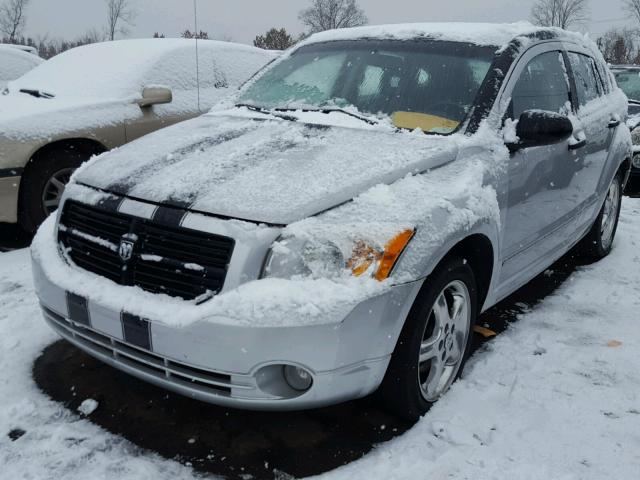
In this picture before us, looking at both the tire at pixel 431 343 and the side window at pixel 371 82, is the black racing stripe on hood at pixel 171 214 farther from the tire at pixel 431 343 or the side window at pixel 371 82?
the side window at pixel 371 82

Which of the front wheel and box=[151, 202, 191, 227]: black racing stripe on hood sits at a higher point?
box=[151, 202, 191, 227]: black racing stripe on hood

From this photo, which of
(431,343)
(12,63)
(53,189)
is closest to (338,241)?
(431,343)

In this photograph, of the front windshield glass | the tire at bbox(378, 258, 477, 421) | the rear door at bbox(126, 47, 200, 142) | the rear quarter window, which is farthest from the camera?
the rear door at bbox(126, 47, 200, 142)

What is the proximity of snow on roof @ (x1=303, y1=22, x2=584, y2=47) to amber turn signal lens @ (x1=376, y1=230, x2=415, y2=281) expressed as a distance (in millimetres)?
1528

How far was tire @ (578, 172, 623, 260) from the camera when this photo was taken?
4668 millimetres

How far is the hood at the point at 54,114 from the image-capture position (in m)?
4.59

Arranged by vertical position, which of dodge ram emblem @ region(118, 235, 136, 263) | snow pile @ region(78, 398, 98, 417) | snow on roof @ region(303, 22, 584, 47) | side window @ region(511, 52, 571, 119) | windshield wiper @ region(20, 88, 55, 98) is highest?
snow on roof @ region(303, 22, 584, 47)

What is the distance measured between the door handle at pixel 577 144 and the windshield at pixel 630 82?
7.92 m

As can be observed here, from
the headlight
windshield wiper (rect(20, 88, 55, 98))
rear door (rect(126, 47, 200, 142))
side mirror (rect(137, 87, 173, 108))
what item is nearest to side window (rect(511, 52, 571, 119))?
the headlight

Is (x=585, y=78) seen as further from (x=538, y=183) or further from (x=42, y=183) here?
(x=42, y=183)

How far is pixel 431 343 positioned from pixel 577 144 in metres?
1.80

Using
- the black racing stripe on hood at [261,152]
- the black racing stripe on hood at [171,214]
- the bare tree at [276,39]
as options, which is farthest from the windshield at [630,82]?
the bare tree at [276,39]

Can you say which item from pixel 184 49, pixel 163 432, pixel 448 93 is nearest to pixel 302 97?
pixel 448 93

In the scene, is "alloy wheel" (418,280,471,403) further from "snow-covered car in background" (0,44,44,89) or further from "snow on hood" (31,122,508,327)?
"snow-covered car in background" (0,44,44,89)
